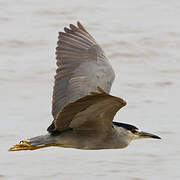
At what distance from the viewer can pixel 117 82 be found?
12.2m

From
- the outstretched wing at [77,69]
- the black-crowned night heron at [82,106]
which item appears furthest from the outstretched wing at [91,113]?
the outstretched wing at [77,69]

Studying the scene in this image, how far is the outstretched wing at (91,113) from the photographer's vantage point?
692cm

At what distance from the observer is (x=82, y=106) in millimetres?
7219

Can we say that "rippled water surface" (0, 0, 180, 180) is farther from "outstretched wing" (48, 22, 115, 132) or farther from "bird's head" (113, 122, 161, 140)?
"outstretched wing" (48, 22, 115, 132)

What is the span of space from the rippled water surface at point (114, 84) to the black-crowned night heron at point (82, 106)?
0.79m

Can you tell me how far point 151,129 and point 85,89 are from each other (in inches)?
89.1

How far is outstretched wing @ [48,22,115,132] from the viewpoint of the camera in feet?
27.3

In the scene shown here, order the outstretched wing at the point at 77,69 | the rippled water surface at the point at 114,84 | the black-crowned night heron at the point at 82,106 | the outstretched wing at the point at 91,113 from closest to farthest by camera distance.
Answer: the outstretched wing at the point at 91,113, the black-crowned night heron at the point at 82,106, the outstretched wing at the point at 77,69, the rippled water surface at the point at 114,84

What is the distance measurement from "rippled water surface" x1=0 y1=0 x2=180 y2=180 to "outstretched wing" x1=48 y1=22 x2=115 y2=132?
1.04 meters

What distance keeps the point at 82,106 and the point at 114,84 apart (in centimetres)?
492

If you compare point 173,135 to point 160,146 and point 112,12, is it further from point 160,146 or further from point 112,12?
point 112,12

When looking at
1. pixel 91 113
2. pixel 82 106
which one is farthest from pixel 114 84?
pixel 82 106

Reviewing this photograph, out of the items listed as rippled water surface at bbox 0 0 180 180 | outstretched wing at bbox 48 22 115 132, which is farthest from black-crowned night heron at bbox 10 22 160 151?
rippled water surface at bbox 0 0 180 180

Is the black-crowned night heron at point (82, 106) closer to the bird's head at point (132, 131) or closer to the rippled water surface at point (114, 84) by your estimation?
the bird's head at point (132, 131)
